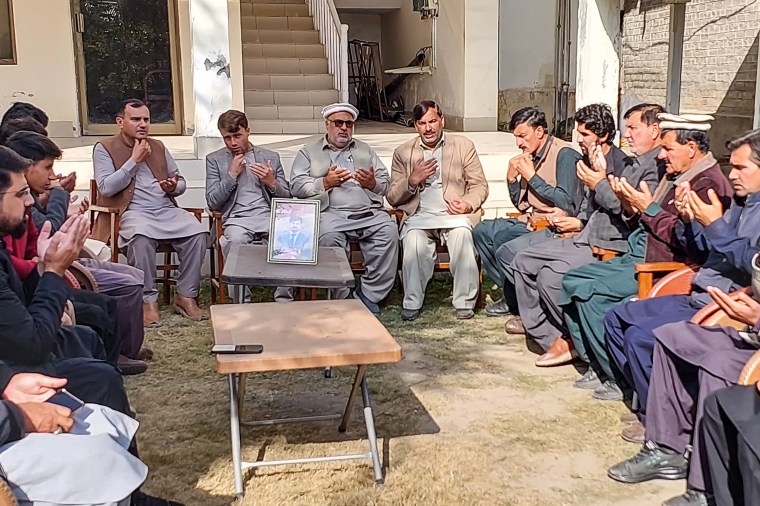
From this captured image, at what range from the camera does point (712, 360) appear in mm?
2748

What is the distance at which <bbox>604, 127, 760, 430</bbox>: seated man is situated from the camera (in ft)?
10.0

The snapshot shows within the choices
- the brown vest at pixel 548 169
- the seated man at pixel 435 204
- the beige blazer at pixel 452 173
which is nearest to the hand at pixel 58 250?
the seated man at pixel 435 204

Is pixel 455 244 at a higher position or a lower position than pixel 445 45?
lower

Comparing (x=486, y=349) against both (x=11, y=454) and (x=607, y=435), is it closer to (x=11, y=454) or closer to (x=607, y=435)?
(x=607, y=435)

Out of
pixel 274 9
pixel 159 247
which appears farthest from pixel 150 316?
pixel 274 9

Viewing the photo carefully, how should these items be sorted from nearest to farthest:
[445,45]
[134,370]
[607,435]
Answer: [607,435] → [134,370] → [445,45]

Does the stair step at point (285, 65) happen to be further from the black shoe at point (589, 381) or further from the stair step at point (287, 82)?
the black shoe at point (589, 381)

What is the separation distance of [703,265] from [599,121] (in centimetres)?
116

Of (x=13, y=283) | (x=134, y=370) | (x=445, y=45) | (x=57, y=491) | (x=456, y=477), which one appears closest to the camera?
(x=57, y=491)

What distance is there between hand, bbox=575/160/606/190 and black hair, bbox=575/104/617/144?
247 mm

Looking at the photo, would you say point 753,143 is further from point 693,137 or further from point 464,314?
point 464,314

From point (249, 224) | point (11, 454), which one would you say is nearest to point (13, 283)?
point (11, 454)

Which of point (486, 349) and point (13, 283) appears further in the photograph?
point (486, 349)

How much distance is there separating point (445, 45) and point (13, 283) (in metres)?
7.93
